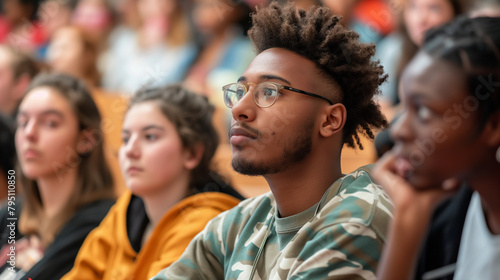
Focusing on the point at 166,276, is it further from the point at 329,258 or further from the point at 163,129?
the point at 163,129

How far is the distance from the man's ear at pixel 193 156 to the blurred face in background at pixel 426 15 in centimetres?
100

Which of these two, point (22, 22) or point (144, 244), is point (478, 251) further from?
point (22, 22)

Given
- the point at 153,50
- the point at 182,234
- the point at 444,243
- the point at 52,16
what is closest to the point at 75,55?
the point at 153,50

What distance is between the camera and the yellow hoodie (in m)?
1.67

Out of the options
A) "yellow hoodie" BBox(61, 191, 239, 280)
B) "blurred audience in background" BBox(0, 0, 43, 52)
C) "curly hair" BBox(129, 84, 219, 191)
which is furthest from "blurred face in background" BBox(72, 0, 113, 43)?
"yellow hoodie" BBox(61, 191, 239, 280)

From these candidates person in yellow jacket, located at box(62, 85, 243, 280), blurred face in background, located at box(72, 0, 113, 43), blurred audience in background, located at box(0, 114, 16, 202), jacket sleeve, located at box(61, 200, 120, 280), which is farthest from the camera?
blurred face in background, located at box(72, 0, 113, 43)

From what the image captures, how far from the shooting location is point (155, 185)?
1814 mm

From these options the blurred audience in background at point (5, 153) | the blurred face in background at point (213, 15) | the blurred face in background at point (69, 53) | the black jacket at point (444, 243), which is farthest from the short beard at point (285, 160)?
the blurred face in background at point (69, 53)

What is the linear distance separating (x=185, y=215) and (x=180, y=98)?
0.39 metres

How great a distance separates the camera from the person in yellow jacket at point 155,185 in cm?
174

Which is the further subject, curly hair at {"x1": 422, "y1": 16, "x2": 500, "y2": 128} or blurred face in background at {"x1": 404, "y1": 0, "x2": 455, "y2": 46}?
blurred face in background at {"x1": 404, "y1": 0, "x2": 455, "y2": 46}

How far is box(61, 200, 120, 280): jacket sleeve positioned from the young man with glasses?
0.56 metres

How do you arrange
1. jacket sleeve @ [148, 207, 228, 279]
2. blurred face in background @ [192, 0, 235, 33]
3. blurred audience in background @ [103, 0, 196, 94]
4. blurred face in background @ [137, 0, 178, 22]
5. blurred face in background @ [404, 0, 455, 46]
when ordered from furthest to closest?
1. blurred face in background @ [137, 0, 178, 22]
2. blurred audience in background @ [103, 0, 196, 94]
3. blurred face in background @ [192, 0, 235, 33]
4. blurred face in background @ [404, 0, 455, 46]
5. jacket sleeve @ [148, 207, 228, 279]

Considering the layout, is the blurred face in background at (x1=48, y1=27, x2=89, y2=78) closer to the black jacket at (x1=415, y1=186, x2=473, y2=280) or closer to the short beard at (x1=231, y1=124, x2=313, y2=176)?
the short beard at (x1=231, y1=124, x2=313, y2=176)
